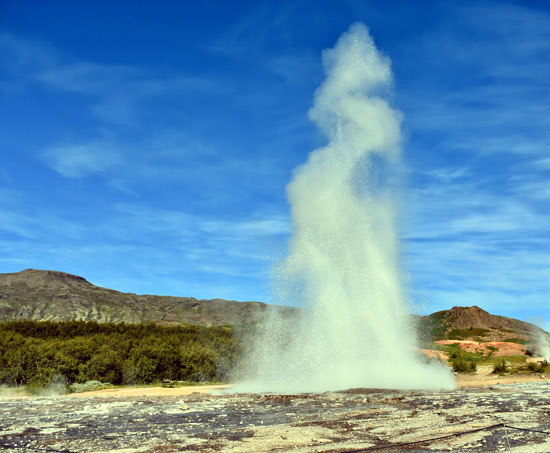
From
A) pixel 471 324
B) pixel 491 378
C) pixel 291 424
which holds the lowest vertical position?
pixel 291 424

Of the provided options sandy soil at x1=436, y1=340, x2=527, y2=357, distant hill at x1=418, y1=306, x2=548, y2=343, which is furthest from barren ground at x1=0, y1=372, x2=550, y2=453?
distant hill at x1=418, y1=306, x2=548, y2=343

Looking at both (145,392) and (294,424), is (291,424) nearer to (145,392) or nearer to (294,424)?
(294,424)

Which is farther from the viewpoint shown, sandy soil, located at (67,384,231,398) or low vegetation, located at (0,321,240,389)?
low vegetation, located at (0,321,240,389)

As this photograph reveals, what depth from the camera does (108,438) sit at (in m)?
13.4

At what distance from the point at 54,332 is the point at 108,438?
53233 millimetres

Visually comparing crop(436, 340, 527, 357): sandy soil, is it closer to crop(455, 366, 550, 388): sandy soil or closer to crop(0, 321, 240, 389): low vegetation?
crop(455, 366, 550, 388): sandy soil

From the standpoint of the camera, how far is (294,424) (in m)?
14.8

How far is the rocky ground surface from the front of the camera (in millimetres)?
12070

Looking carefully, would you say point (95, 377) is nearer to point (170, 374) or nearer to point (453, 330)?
point (170, 374)

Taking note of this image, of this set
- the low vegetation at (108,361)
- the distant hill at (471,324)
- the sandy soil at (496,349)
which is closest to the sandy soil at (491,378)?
the low vegetation at (108,361)

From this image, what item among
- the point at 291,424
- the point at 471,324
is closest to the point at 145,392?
the point at 291,424

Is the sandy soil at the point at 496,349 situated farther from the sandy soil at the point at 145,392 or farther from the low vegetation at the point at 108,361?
the sandy soil at the point at 145,392

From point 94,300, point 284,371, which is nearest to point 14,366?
point 284,371

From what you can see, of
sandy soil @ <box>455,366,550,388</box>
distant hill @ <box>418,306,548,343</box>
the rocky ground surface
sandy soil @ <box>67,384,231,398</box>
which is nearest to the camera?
the rocky ground surface
